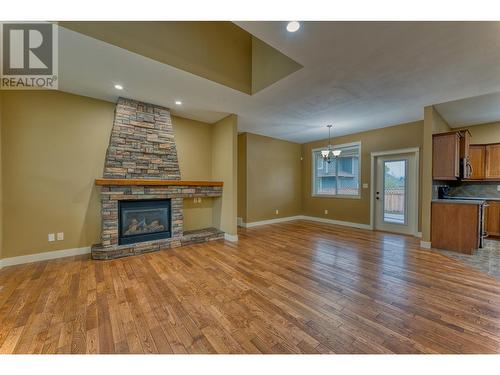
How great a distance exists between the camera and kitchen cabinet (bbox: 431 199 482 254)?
3.53m

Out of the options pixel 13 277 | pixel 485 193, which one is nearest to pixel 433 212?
pixel 485 193

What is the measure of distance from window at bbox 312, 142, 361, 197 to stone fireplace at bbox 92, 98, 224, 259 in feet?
14.2

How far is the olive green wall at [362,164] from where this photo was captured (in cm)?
502

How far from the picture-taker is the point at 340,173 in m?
6.44

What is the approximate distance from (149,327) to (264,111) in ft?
12.9

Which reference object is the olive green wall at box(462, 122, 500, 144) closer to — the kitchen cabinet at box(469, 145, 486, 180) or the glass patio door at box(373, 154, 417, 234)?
the kitchen cabinet at box(469, 145, 486, 180)

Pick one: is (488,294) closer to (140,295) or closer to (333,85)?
(333,85)

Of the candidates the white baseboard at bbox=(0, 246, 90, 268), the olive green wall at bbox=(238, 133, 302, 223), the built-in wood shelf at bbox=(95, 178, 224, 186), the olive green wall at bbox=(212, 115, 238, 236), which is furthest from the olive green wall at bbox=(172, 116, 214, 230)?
the white baseboard at bbox=(0, 246, 90, 268)

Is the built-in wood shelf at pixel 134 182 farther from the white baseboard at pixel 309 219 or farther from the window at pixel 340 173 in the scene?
the window at pixel 340 173

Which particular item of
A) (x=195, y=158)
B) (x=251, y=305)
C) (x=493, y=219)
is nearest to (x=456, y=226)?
(x=493, y=219)

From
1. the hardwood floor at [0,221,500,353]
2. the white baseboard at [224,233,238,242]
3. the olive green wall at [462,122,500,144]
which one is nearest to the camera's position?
the hardwood floor at [0,221,500,353]

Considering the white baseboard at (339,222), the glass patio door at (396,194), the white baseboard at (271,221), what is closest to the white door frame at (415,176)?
the glass patio door at (396,194)

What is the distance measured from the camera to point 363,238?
463cm

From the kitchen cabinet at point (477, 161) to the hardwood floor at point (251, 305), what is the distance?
120 inches
